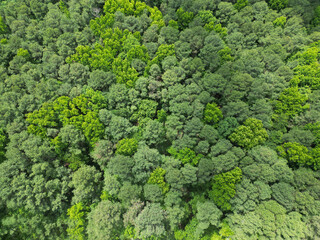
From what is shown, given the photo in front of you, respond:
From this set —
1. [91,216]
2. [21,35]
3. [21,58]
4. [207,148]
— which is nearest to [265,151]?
[207,148]

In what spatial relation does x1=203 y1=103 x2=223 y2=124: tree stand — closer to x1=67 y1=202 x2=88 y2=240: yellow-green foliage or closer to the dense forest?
the dense forest

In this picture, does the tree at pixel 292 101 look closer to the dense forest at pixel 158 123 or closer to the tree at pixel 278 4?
the dense forest at pixel 158 123

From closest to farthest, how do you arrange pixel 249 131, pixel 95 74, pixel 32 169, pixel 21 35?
1. pixel 32 169
2. pixel 249 131
3. pixel 95 74
4. pixel 21 35

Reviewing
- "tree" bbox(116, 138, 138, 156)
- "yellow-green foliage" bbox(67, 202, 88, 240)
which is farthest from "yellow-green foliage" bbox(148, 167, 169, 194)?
"yellow-green foliage" bbox(67, 202, 88, 240)

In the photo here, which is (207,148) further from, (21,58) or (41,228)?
(21,58)

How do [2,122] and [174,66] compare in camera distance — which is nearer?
[2,122]

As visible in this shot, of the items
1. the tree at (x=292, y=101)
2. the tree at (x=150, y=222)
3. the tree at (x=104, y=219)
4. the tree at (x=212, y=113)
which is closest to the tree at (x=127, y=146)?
the tree at (x=104, y=219)
